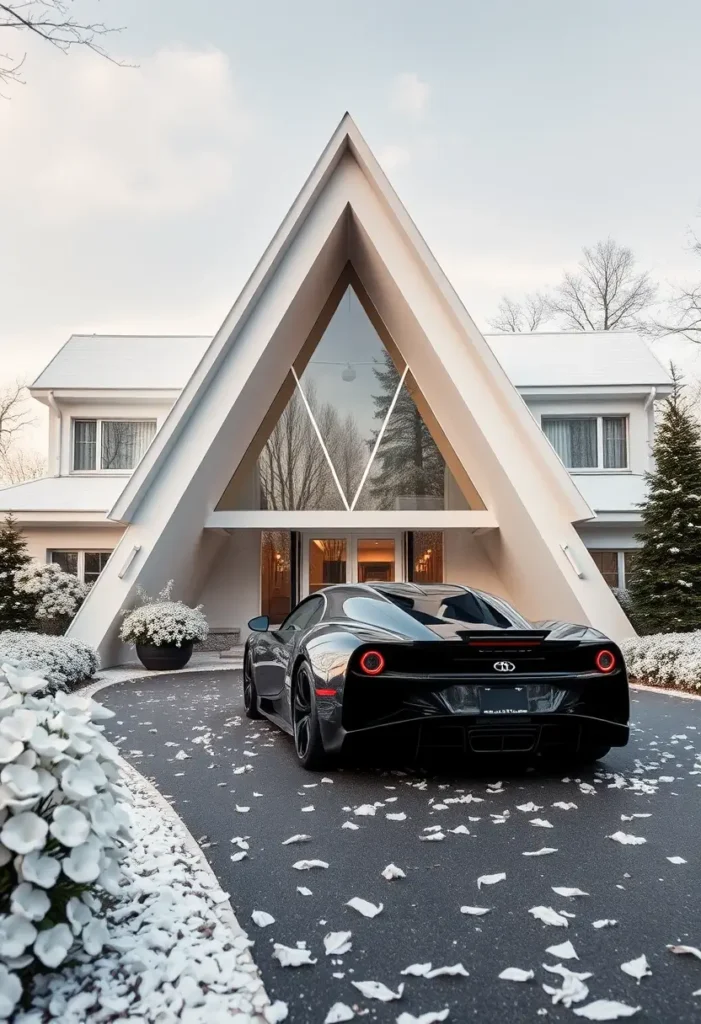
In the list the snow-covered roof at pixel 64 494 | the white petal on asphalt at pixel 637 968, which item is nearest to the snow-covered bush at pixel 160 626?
the snow-covered roof at pixel 64 494

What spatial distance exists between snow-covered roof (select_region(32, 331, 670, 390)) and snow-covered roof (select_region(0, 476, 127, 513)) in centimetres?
210

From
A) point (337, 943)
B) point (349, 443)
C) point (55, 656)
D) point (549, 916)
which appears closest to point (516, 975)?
point (549, 916)

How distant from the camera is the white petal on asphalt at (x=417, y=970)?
2320 millimetres

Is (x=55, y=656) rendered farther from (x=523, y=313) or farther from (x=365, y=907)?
(x=523, y=313)

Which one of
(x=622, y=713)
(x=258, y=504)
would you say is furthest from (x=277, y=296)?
(x=622, y=713)

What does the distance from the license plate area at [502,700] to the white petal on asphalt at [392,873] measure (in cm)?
132

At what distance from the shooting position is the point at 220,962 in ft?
7.74

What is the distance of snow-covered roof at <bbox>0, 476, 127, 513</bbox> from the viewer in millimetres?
14920

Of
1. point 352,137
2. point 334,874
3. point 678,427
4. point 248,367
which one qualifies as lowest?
point 334,874

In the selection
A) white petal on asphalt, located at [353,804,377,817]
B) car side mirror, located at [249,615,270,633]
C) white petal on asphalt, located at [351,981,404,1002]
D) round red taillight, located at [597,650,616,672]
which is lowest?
white petal on asphalt, located at [353,804,377,817]

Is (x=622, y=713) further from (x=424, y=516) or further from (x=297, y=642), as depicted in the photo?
(x=424, y=516)

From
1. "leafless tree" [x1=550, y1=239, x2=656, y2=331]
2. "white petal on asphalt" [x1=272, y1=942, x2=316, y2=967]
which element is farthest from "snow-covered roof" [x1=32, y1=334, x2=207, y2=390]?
"leafless tree" [x1=550, y1=239, x2=656, y2=331]

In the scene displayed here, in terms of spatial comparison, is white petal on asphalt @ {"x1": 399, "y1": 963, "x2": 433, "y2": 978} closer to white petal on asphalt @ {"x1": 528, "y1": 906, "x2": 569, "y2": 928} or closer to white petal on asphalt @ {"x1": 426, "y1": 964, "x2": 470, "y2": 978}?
white petal on asphalt @ {"x1": 426, "y1": 964, "x2": 470, "y2": 978}

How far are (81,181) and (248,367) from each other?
5.92m
